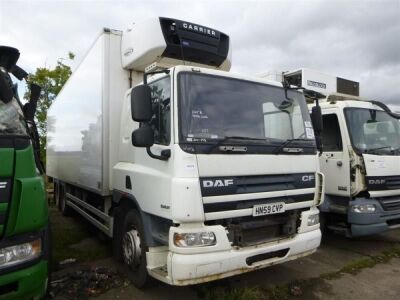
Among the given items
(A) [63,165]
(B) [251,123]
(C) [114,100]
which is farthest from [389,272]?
(A) [63,165]

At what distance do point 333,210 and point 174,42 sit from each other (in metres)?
3.56

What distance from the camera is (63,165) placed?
24.5 ft

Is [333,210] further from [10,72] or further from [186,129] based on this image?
[10,72]

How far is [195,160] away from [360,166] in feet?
10.5

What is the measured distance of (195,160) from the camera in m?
3.36

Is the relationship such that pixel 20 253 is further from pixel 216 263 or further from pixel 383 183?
pixel 383 183

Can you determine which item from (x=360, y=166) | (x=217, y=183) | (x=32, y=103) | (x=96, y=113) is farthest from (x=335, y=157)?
(x=32, y=103)

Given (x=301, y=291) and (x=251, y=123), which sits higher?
(x=251, y=123)

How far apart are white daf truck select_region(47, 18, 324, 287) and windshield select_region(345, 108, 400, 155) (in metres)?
1.63

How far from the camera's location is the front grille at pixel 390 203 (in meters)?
5.60

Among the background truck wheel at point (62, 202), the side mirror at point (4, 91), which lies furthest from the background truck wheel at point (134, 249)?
the background truck wheel at point (62, 202)

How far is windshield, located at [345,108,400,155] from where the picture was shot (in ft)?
18.4

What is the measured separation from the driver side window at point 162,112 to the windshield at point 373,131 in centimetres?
327

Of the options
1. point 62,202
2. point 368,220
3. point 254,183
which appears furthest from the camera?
point 62,202
